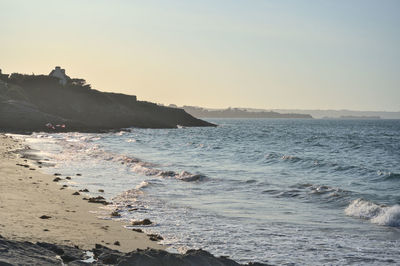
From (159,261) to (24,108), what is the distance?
280 feet

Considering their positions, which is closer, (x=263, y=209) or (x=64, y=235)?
(x=64, y=235)

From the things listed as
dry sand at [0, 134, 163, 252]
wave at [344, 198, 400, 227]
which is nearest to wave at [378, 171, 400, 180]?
wave at [344, 198, 400, 227]

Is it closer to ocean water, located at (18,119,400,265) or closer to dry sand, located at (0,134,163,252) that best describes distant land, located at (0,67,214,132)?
ocean water, located at (18,119,400,265)

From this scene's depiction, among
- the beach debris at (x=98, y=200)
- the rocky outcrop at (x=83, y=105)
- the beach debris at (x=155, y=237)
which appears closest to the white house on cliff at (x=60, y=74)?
the rocky outcrop at (x=83, y=105)

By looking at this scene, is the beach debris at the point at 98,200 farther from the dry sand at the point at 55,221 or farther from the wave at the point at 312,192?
the wave at the point at 312,192

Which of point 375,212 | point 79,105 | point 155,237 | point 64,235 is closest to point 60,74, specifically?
point 79,105

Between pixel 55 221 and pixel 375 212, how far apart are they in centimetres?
1016

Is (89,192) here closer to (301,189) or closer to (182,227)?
(182,227)

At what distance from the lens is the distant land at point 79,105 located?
100 m

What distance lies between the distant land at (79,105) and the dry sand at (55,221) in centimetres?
7313

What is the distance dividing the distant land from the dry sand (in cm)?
7313

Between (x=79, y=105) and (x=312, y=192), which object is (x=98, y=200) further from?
(x=79, y=105)

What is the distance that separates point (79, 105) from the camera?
12588 cm

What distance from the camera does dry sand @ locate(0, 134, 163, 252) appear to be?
1048cm
